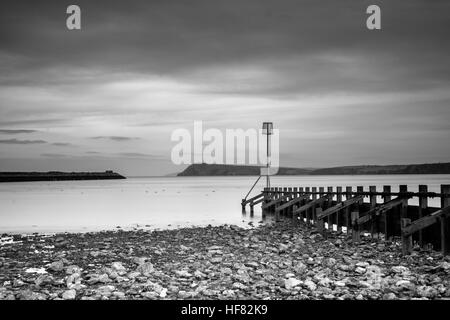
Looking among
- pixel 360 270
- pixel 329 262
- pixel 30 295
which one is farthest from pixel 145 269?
pixel 360 270

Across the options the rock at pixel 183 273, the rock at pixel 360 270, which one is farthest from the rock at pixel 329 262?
the rock at pixel 183 273

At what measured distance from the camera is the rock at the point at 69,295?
9.98m

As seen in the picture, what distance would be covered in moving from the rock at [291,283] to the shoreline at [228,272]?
0.03 m

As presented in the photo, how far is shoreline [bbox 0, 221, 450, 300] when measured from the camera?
396 inches

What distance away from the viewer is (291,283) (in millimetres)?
10539

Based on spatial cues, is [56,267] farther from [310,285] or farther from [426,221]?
[426,221]

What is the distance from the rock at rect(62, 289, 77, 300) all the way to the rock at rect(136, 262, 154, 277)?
7.09 ft

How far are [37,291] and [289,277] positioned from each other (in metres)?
5.37

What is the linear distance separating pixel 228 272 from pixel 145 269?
211 cm

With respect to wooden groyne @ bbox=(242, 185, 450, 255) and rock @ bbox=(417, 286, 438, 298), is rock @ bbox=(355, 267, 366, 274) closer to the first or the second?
rock @ bbox=(417, 286, 438, 298)

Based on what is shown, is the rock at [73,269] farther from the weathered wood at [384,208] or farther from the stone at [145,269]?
the weathered wood at [384,208]
